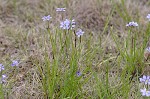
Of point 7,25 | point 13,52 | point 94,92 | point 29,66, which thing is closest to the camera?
point 94,92

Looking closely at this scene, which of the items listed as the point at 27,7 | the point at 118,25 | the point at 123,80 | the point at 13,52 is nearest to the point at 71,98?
the point at 123,80

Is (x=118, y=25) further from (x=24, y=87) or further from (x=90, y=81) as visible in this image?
(x=24, y=87)

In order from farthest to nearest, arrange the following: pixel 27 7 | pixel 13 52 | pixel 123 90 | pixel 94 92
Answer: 1. pixel 27 7
2. pixel 13 52
3. pixel 94 92
4. pixel 123 90

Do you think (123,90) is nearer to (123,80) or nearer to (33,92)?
(123,80)

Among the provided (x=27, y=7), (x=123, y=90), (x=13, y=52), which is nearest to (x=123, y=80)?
(x=123, y=90)

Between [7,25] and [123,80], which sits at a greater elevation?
[7,25]

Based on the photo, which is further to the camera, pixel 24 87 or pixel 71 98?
pixel 24 87
